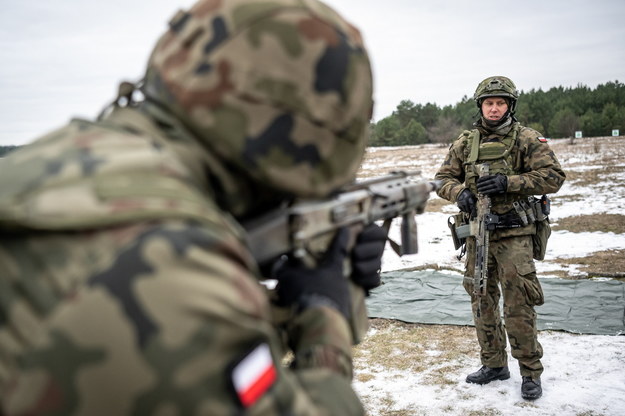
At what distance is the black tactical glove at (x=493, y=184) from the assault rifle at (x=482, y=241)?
0.29 ft

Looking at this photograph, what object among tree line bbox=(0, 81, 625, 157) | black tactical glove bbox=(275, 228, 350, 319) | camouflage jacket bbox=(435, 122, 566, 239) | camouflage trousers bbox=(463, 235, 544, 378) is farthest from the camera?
tree line bbox=(0, 81, 625, 157)

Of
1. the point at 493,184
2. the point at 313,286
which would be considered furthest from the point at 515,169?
the point at 313,286

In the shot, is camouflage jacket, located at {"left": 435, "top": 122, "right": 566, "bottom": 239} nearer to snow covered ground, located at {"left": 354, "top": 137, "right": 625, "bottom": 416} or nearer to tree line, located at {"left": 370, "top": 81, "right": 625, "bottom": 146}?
snow covered ground, located at {"left": 354, "top": 137, "right": 625, "bottom": 416}

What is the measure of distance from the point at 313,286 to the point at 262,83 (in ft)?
2.12

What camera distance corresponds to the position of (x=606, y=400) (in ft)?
13.2

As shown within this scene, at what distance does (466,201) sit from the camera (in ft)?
15.4

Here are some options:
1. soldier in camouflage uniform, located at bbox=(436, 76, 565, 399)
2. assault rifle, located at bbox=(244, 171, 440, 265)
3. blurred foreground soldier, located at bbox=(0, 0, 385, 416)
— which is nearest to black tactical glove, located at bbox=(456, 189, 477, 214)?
soldier in camouflage uniform, located at bbox=(436, 76, 565, 399)

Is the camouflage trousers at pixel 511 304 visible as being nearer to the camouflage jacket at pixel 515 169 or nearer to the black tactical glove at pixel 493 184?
the camouflage jacket at pixel 515 169

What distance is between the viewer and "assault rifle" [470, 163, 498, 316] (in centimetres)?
448

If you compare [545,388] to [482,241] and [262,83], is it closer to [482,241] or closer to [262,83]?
[482,241]

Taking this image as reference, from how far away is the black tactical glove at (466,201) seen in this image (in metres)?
4.68

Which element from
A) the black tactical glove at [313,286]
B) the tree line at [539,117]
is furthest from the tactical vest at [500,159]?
the tree line at [539,117]

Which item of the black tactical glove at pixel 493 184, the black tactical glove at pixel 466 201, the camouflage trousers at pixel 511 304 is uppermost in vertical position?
the black tactical glove at pixel 493 184

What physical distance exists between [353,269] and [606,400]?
332 cm
